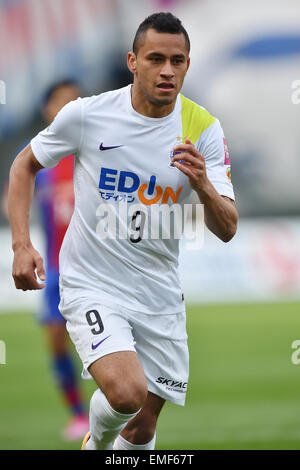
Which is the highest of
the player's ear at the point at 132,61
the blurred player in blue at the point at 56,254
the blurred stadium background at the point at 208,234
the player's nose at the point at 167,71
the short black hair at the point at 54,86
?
the player's nose at the point at 167,71

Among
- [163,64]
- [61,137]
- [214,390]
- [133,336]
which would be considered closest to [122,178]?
[61,137]

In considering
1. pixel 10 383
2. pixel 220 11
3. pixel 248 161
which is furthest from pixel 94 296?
pixel 220 11

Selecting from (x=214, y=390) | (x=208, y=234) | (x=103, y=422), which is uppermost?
(x=103, y=422)

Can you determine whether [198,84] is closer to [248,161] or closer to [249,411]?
[248,161]

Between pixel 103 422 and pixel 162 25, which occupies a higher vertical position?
pixel 162 25

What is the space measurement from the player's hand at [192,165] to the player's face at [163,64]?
16.7 inches

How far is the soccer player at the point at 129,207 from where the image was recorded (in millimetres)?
4711

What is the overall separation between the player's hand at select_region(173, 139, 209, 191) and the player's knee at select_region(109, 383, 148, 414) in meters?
1.00

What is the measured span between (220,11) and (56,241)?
1741cm

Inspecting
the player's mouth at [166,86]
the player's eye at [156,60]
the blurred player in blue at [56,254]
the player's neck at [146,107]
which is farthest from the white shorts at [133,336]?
the blurred player in blue at [56,254]

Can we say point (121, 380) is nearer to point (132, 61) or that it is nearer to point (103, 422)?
point (103, 422)

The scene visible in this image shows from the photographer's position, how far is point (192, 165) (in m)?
4.38

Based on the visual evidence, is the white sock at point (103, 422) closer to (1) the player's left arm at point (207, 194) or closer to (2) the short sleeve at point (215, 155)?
(1) the player's left arm at point (207, 194)

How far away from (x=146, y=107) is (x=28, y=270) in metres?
1.11
